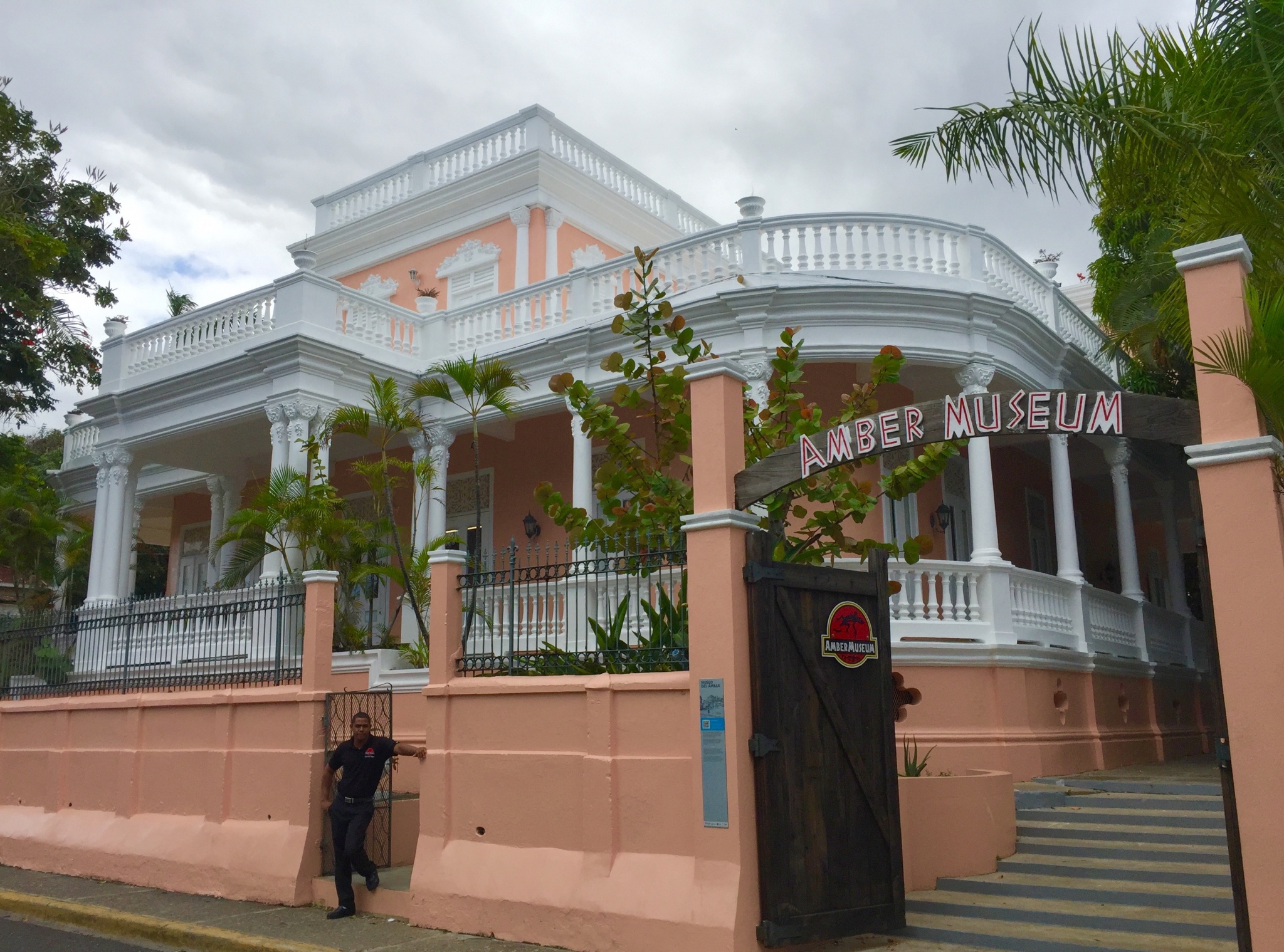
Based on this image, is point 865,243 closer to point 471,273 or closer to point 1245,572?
→ point 471,273

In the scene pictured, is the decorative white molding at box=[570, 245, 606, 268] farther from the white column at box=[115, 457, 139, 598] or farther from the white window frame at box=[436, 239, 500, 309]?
the white column at box=[115, 457, 139, 598]

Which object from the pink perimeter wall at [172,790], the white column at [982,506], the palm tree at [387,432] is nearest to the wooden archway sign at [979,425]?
the pink perimeter wall at [172,790]

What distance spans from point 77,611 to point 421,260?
8.88 metres

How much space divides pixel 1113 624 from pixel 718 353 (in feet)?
19.8

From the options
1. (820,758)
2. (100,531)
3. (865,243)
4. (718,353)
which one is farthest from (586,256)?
(820,758)

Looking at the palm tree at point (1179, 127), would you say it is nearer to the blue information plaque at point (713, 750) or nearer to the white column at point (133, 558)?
the blue information plaque at point (713, 750)

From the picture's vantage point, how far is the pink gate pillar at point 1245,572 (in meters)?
4.74

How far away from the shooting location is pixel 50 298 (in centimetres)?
1631

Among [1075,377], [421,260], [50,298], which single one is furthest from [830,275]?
[50,298]

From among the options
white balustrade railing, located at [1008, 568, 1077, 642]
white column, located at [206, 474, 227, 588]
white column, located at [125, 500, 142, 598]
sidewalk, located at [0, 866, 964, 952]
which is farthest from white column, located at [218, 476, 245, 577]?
white balustrade railing, located at [1008, 568, 1077, 642]

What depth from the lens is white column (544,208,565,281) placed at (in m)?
18.0

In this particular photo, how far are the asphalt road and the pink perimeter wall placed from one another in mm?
1101

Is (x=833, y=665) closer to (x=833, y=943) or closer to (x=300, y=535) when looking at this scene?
(x=833, y=943)

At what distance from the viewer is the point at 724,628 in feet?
21.7
